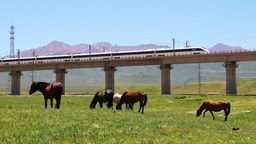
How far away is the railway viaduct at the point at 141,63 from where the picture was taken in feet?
346

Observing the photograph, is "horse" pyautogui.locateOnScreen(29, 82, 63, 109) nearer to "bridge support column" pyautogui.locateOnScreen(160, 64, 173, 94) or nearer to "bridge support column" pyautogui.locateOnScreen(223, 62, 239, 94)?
"bridge support column" pyautogui.locateOnScreen(223, 62, 239, 94)

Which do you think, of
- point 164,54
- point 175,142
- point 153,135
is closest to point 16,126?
point 153,135

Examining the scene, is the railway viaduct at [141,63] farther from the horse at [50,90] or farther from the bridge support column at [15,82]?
the horse at [50,90]

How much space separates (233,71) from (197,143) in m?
94.1

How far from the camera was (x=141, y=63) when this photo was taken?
123 m

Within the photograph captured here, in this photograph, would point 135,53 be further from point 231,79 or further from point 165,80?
point 231,79

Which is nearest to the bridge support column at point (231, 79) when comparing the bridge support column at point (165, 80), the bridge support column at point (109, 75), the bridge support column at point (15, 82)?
the bridge support column at point (165, 80)

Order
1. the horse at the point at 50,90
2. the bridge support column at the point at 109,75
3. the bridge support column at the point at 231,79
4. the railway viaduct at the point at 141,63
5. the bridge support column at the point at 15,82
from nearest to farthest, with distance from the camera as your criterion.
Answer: the horse at the point at 50,90
the bridge support column at the point at 231,79
the railway viaduct at the point at 141,63
the bridge support column at the point at 109,75
the bridge support column at the point at 15,82

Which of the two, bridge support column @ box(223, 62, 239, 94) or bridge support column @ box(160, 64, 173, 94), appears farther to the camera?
bridge support column @ box(160, 64, 173, 94)

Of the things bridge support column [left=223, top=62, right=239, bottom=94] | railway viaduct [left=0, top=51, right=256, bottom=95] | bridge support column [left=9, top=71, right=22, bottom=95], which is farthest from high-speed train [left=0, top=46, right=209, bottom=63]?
bridge support column [left=223, top=62, right=239, bottom=94]

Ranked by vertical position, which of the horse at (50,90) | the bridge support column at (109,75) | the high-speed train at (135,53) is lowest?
the horse at (50,90)

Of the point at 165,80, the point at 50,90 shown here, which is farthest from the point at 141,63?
the point at 50,90

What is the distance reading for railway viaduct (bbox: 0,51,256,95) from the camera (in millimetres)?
105500

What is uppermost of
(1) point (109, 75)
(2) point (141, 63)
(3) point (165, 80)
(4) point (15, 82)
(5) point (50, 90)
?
(2) point (141, 63)
